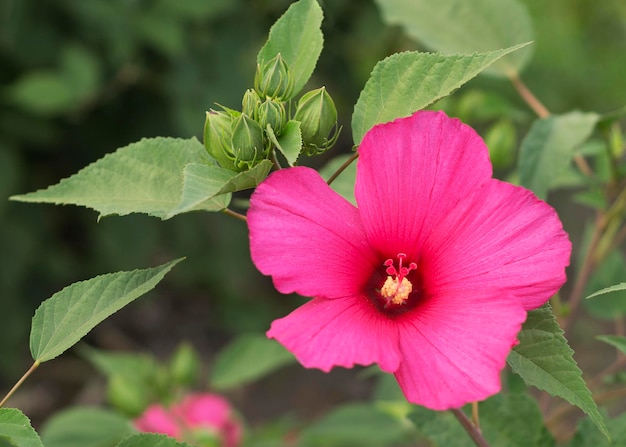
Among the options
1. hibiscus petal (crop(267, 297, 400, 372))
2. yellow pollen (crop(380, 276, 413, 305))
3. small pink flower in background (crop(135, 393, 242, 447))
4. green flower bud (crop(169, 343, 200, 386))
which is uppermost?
hibiscus petal (crop(267, 297, 400, 372))

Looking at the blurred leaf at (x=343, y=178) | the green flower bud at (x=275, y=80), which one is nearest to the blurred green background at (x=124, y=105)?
the blurred leaf at (x=343, y=178)

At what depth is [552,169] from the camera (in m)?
1.00

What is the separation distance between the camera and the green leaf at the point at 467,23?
3.99 feet

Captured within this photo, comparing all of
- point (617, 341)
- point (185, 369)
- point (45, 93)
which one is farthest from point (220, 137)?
point (45, 93)

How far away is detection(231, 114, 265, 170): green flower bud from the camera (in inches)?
28.0

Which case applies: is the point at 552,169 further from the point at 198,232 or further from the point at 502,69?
the point at 198,232

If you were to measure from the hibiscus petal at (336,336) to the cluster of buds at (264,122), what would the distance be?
147 mm

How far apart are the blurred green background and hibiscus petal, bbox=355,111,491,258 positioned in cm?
107

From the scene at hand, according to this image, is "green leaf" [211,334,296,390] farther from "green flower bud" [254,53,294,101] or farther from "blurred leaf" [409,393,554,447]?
"green flower bud" [254,53,294,101]

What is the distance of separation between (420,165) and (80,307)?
0.34m

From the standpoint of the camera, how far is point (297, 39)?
0.82 metres

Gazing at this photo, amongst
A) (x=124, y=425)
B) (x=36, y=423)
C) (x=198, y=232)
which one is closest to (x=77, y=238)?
→ (x=198, y=232)

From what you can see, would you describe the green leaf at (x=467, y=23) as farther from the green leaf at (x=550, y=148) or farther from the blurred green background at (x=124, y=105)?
the blurred green background at (x=124, y=105)

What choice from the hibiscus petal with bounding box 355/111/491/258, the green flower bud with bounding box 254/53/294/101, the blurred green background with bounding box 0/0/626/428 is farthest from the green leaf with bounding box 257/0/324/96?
the blurred green background with bounding box 0/0/626/428
